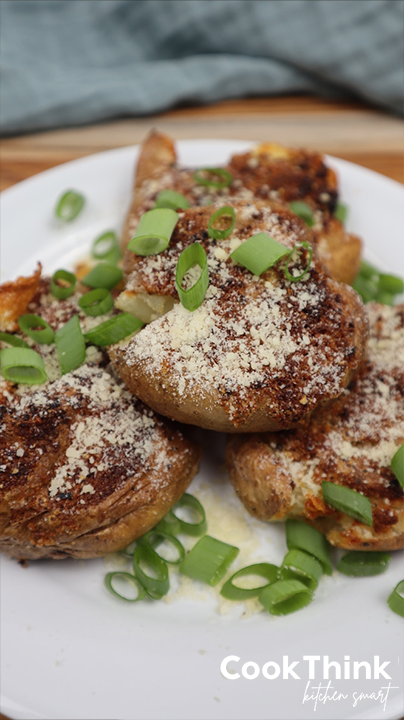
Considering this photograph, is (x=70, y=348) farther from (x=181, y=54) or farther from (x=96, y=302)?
→ (x=181, y=54)

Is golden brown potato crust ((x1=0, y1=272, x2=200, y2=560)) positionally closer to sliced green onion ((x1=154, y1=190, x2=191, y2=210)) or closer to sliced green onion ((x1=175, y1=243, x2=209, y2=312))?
sliced green onion ((x1=175, y1=243, x2=209, y2=312))

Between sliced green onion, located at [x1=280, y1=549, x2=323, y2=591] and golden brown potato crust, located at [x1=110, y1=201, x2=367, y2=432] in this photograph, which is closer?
golden brown potato crust, located at [x1=110, y1=201, x2=367, y2=432]

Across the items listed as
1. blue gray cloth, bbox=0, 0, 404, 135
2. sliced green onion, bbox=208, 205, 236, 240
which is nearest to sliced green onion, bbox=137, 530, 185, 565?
sliced green onion, bbox=208, 205, 236, 240

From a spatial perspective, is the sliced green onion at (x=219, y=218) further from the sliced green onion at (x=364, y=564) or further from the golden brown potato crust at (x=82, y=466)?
the sliced green onion at (x=364, y=564)

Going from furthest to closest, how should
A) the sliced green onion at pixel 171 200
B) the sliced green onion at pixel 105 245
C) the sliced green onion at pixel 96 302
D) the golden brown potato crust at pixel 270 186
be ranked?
the sliced green onion at pixel 105 245, the golden brown potato crust at pixel 270 186, the sliced green onion at pixel 171 200, the sliced green onion at pixel 96 302

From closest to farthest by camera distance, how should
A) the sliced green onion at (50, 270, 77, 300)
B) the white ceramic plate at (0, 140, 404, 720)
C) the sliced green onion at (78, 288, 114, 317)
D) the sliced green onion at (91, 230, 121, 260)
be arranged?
1. the white ceramic plate at (0, 140, 404, 720)
2. the sliced green onion at (78, 288, 114, 317)
3. the sliced green onion at (50, 270, 77, 300)
4. the sliced green onion at (91, 230, 121, 260)

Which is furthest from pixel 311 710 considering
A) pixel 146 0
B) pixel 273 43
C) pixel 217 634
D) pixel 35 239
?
pixel 146 0


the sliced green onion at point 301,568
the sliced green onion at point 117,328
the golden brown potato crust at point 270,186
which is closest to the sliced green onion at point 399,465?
the sliced green onion at point 301,568
